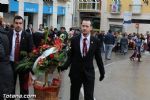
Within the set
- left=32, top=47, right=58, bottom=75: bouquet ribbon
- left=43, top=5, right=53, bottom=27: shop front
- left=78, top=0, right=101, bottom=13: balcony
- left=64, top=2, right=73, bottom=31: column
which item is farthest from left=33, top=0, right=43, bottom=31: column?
left=32, top=47, right=58, bottom=75: bouquet ribbon

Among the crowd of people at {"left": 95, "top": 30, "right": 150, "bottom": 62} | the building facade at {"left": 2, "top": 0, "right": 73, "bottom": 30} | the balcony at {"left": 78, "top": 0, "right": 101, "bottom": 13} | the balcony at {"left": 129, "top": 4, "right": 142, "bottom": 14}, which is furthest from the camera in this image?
the balcony at {"left": 78, "top": 0, "right": 101, "bottom": 13}

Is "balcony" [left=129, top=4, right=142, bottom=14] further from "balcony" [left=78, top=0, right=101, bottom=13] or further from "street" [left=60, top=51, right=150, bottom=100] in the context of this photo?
"street" [left=60, top=51, right=150, bottom=100]

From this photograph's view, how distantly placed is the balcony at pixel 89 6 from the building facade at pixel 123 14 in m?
1.29

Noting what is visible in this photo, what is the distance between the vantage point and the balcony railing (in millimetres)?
62031

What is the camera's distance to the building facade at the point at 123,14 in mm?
56156

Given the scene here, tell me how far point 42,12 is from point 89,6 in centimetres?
2608

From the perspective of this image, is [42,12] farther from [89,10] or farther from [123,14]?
[89,10]

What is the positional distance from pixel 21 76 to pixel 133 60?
2010 cm

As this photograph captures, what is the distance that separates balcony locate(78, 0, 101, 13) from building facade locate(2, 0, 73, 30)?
1767cm

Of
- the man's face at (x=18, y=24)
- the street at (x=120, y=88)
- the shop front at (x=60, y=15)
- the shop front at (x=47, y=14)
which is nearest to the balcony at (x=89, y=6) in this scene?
the shop front at (x=60, y=15)

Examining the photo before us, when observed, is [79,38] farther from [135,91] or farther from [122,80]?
[122,80]

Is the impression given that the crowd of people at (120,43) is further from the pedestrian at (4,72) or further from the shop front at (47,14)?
the pedestrian at (4,72)

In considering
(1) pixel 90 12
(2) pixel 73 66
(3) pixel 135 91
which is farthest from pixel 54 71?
(1) pixel 90 12

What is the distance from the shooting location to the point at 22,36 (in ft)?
29.3
